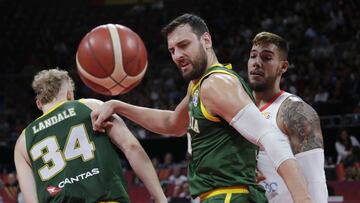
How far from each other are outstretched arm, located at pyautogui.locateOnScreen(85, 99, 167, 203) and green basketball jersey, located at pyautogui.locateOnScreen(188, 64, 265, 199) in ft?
2.21

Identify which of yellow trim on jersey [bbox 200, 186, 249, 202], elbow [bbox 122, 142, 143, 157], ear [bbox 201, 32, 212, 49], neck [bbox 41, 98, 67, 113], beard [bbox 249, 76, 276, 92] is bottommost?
yellow trim on jersey [bbox 200, 186, 249, 202]

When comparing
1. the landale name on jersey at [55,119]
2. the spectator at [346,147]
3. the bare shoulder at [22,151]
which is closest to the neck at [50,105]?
the landale name on jersey at [55,119]

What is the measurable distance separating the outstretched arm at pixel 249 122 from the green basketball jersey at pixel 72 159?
1062mm

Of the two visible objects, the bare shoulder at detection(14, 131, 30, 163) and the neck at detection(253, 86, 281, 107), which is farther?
the neck at detection(253, 86, 281, 107)

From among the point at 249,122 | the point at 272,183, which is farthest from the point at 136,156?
the point at 249,122

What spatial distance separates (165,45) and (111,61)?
40.9 feet

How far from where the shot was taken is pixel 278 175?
363 centimetres

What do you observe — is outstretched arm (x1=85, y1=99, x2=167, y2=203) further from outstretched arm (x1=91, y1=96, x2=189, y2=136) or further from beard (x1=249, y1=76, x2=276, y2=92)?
beard (x1=249, y1=76, x2=276, y2=92)

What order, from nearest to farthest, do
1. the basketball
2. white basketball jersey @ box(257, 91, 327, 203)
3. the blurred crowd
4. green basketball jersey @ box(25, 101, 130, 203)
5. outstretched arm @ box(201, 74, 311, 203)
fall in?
outstretched arm @ box(201, 74, 311, 203) < white basketball jersey @ box(257, 91, 327, 203) < green basketball jersey @ box(25, 101, 130, 203) < the basketball < the blurred crowd

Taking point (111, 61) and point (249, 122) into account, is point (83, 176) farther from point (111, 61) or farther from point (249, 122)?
point (111, 61)

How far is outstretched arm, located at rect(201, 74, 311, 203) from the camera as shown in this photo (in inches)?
102

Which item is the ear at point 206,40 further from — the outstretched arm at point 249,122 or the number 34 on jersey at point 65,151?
the number 34 on jersey at point 65,151

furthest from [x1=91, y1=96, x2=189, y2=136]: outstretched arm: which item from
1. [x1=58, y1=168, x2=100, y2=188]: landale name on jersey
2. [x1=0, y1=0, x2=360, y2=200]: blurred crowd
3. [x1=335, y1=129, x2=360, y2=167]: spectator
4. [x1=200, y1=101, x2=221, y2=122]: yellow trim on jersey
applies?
[x1=0, y1=0, x2=360, y2=200]: blurred crowd

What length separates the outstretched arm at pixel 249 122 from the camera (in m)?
2.59
